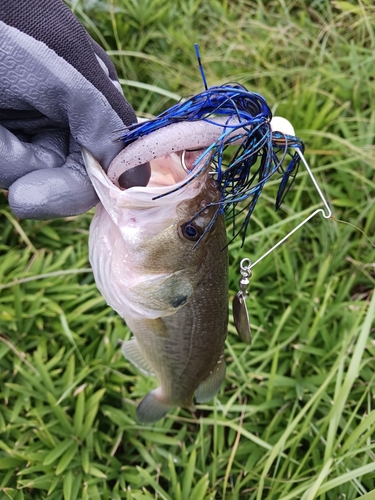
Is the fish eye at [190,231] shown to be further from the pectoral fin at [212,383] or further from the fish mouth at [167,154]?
the pectoral fin at [212,383]

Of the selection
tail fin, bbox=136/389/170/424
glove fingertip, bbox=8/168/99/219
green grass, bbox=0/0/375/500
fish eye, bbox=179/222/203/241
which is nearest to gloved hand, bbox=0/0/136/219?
glove fingertip, bbox=8/168/99/219

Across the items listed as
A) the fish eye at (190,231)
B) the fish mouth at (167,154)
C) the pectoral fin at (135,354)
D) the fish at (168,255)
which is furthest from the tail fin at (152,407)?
the fish mouth at (167,154)

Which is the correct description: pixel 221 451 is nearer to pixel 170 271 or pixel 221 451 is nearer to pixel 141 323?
pixel 141 323

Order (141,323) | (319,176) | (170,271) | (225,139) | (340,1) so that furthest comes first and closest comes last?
(340,1) < (319,176) < (141,323) < (170,271) < (225,139)

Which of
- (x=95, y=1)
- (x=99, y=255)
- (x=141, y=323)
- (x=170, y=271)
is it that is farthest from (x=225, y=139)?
(x=95, y=1)

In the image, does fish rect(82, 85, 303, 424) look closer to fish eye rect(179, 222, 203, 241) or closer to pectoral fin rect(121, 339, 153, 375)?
fish eye rect(179, 222, 203, 241)

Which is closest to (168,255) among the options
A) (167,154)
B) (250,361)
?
(167,154)

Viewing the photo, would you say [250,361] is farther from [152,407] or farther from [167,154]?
[167,154]
